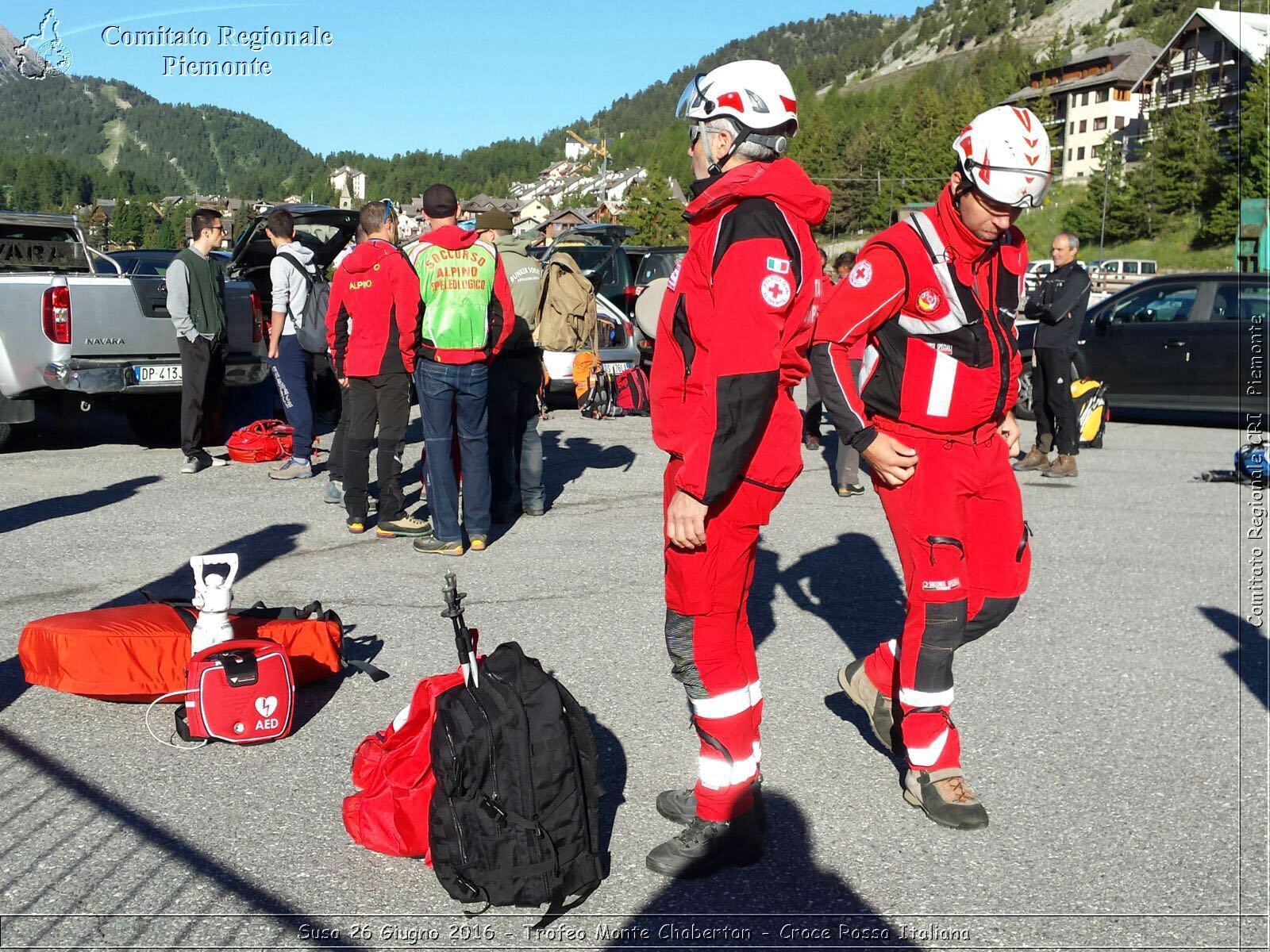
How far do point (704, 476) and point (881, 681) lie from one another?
1549mm

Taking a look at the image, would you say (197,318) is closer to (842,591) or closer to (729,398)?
(842,591)

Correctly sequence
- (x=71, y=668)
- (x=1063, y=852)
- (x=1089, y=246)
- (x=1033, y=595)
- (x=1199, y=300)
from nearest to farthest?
(x=1063, y=852) → (x=71, y=668) → (x=1033, y=595) → (x=1199, y=300) → (x=1089, y=246)

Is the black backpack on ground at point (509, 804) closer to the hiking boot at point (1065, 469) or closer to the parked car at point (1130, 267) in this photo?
the hiking boot at point (1065, 469)

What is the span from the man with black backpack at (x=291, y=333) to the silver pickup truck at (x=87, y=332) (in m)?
1.18

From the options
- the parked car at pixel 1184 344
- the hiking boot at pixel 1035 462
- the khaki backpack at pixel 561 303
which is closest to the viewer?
the khaki backpack at pixel 561 303

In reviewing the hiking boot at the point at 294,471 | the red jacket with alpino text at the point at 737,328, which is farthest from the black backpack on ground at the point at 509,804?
the hiking boot at the point at 294,471

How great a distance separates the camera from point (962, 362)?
3648 millimetres

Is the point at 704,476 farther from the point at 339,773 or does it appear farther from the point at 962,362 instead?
the point at 339,773

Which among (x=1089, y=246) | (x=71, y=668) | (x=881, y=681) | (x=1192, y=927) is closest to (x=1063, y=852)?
(x=1192, y=927)

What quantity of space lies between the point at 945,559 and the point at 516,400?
4.90 metres

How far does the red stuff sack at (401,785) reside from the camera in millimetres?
3371

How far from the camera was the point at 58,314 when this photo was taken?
31.4 ft

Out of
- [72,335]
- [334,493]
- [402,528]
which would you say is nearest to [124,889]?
[402,528]

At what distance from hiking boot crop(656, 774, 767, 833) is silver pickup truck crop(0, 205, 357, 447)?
7644 mm
